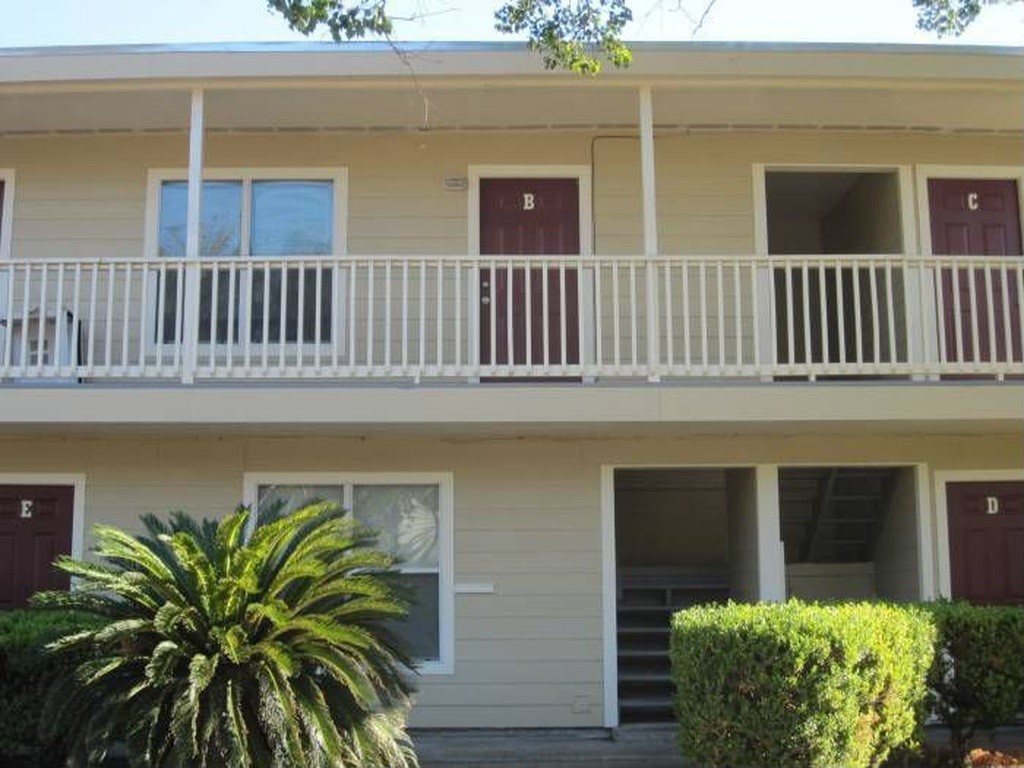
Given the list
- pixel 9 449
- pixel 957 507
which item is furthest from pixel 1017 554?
pixel 9 449

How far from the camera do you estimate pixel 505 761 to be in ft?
27.5

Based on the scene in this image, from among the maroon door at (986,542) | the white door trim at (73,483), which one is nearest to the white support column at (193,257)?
the white door trim at (73,483)

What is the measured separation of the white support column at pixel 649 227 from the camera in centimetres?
848

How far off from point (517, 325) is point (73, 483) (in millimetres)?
4117

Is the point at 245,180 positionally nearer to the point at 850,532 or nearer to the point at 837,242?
the point at 837,242

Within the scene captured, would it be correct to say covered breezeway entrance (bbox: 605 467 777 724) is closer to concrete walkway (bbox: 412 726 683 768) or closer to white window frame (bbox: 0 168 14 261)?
concrete walkway (bbox: 412 726 683 768)

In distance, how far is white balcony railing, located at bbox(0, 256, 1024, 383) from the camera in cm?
851

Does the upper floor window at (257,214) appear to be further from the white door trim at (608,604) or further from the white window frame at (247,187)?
the white door trim at (608,604)

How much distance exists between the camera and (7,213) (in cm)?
1051

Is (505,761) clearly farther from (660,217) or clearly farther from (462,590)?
(660,217)

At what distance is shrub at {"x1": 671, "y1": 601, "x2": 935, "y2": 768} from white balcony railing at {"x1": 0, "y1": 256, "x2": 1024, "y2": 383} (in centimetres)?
239

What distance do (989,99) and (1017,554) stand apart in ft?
13.1

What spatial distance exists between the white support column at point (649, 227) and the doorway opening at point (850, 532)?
2.48 metres

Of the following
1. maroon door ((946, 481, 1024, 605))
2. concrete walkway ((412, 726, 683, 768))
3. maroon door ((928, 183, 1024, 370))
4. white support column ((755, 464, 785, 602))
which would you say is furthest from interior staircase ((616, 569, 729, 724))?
maroon door ((928, 183, 1024, 370))
